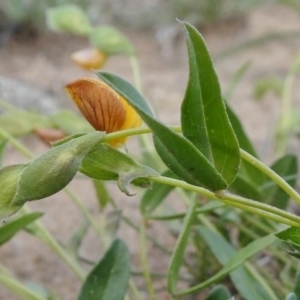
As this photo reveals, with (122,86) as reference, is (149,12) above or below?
below

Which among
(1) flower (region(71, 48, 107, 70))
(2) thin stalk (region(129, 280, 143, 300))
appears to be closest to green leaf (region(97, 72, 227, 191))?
(2) thin stalk (region(129, 280, 143, 300))

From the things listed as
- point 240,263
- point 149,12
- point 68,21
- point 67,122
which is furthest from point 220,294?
point 149,12

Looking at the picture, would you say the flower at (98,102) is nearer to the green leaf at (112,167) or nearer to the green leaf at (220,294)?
the green leaf at (112,167)

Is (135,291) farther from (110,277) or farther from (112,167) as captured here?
(112,167)

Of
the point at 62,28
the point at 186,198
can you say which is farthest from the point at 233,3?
the point at 186,198

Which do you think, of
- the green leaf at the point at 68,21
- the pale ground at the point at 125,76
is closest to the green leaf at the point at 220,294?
the pale ground at the point at 125,76
